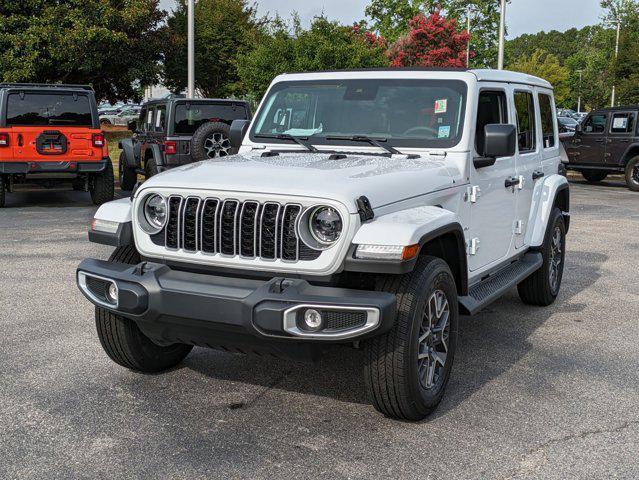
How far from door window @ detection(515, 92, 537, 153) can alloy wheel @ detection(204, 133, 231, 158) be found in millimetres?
6499

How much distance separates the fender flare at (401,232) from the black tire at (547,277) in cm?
254

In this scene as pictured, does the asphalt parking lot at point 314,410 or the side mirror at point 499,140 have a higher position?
the side mirror at point 499,140

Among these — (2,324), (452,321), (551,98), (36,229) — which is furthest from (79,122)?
(452,321)

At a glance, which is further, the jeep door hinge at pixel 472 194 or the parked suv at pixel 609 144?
the parked suv at pixel 609 144

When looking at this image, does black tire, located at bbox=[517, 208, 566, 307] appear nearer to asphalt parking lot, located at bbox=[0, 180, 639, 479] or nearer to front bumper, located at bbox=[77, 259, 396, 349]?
asphalt parking lot, located at bbox=[0, 180, 639, 479]

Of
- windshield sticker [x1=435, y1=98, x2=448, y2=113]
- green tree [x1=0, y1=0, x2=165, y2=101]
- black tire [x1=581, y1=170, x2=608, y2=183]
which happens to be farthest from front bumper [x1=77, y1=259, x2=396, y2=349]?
green tree [x1=0, y1=0, x2=165, y2=101]

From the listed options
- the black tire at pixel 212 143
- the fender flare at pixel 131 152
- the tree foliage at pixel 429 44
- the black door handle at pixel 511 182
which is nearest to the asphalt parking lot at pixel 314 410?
the black door handle at pixel 511 182

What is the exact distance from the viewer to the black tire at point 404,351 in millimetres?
3852

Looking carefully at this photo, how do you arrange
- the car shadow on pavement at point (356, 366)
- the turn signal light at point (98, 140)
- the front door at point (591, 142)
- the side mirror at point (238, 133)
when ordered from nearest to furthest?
the car shadow on pavement at point (356, 366) < the side mirror at point (238, 133) < the turn signal light at point (98, 140) < the front door at point (591, 142)

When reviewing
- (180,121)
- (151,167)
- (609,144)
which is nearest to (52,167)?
(151,167)

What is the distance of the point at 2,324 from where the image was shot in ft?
19.7

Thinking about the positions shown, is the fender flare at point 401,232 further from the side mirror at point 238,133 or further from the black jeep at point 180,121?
the black jeep at point 180,121

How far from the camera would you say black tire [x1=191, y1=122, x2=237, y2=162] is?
1221 cm

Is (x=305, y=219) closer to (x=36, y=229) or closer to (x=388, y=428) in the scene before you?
(x=388, y=428)
